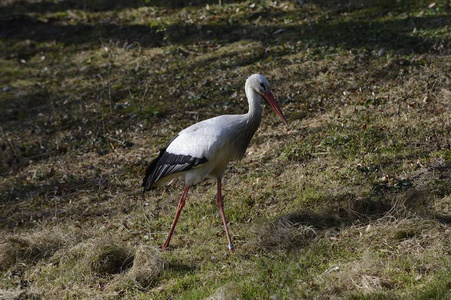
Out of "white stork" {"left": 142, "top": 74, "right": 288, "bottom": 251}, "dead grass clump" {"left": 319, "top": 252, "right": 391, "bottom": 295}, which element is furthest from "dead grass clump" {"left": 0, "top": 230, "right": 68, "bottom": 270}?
"dead grass clump" {"left": 319, "top": 252, "right": 391, "bottom": 295}

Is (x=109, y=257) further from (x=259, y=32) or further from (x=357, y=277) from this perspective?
(x=259, y=32)

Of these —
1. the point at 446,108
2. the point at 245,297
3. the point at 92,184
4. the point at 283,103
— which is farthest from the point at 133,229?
the point at 446,108

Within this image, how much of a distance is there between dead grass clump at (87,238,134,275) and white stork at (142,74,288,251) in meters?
0.49

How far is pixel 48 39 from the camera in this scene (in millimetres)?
14578

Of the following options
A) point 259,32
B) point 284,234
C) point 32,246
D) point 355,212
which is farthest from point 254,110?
point 259,32

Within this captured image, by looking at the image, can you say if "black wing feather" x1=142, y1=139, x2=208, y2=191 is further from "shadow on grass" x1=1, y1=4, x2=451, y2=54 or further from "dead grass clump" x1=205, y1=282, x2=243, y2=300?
"shadow on grass" x1=1, y1=4, x2=451, y2=54

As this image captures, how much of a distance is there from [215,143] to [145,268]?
5.05 feet

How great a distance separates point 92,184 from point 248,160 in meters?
2.41

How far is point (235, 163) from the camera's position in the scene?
8.53m

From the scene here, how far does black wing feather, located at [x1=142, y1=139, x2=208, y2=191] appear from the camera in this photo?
6.54 meters

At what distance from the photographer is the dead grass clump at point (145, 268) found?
5.85 metres

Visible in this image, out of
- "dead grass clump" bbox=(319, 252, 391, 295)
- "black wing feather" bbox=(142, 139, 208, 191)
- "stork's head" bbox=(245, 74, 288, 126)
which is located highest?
"stork's head" bbox=(245, 74, 288, 126)

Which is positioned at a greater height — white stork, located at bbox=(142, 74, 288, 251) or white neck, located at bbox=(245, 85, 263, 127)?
white neck, located at bbox=(245, 85, 263, 127)

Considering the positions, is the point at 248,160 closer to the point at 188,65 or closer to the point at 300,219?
the point at 300,219
